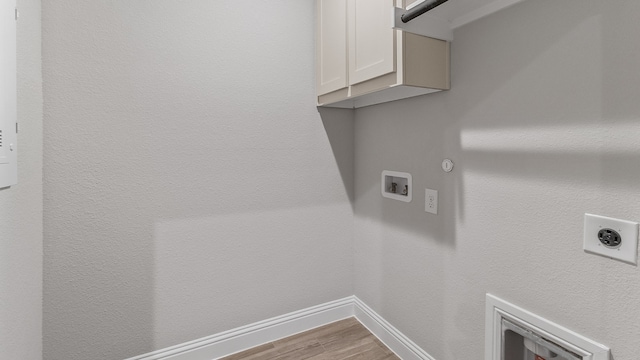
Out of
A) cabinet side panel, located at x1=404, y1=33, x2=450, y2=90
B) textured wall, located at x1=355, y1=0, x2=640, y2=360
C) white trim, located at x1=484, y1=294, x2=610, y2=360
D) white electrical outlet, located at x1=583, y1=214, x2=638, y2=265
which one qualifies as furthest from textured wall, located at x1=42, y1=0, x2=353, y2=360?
white electrical outlet, located at x1=583, y1=214, x2=638, y2=265

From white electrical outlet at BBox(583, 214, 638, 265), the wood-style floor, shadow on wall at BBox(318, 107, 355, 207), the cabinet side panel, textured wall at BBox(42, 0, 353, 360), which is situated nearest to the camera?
white electrical outlet at BBox(583, 214, 638, 265)

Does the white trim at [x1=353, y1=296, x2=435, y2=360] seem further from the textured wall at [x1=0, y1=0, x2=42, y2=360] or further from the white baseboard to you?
the textured wall at [x1=0, y1=0, x2=42, y2=360]

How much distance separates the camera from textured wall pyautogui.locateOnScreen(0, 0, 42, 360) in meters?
0.90

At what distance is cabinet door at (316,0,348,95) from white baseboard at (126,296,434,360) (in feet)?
4.71

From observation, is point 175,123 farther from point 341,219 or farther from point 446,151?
point 446,151

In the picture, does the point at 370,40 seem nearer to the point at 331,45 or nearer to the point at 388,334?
the point at 331,45

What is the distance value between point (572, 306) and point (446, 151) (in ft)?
2.37

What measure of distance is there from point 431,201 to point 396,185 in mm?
275

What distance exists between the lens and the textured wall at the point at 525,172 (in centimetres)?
84

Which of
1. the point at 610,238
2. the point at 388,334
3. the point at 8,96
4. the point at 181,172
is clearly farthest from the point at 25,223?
the point at 610,238

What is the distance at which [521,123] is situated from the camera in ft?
3.49

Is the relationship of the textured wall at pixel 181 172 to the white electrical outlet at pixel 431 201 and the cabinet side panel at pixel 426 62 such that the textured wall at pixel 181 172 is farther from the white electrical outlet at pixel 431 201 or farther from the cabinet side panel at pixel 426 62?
the cabinet side panel at pixel 426 62

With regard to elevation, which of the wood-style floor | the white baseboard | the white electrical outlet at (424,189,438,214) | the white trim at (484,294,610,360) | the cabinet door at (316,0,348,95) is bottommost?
the wood-style floor

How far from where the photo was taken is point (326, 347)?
5.77ft
